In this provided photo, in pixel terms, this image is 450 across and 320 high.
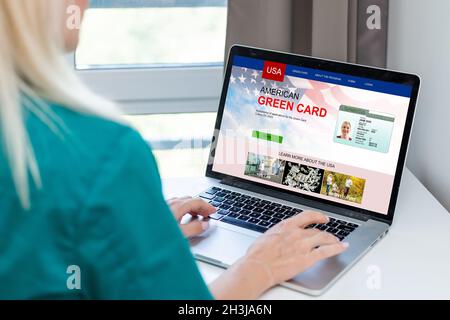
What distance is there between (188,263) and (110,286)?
0.29 ft

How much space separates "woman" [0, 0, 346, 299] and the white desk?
1.00 ft

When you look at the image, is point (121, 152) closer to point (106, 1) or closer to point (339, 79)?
point (339, 79)

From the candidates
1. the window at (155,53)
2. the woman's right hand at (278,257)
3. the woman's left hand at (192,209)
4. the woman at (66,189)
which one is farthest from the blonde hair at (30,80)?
the window at (155,53)

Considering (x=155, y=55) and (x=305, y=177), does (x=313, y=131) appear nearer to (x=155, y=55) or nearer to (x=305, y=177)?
(x=305, y=177)

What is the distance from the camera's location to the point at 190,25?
5.77 ft

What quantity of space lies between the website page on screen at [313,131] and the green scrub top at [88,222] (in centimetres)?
56

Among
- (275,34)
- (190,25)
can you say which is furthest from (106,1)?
(275,34)

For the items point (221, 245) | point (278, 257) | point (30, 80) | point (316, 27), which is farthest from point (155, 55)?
point (30, 80)

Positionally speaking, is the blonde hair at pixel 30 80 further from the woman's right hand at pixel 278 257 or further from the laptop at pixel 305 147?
the laptop at pixel 305 147

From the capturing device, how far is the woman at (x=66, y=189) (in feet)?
2.29

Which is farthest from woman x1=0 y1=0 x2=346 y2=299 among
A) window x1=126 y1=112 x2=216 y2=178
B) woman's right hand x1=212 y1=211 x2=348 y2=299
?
window x1=126 y1=112 x2=216 y2=178

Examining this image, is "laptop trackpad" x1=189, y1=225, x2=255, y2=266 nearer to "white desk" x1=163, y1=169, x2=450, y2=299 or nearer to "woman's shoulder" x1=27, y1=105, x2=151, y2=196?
"white desk" x1=163, y1=169, x2=450, y2=299

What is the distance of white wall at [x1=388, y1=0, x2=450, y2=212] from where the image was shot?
4.24 feet
